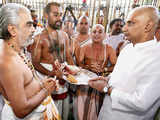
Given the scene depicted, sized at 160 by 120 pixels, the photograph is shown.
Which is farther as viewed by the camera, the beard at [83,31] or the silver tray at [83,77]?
Result: the beard at [83,31]

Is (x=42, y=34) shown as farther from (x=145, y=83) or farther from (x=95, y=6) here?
(x=95, y=6)

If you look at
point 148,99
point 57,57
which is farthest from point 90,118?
point 148,99

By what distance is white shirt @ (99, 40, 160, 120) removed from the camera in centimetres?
111

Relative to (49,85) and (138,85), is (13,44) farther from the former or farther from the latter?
(138,85)

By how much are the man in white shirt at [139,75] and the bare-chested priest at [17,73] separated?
2.30 ft

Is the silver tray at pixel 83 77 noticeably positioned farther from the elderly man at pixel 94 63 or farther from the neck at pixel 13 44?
the neck at pixel 13 44

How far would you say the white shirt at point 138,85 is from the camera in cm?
111

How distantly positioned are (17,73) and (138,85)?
1.01 metres

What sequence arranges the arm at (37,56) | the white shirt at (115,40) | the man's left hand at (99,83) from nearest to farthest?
the man's left hand at (99,83), the arm at (37,56), the white shirt at (115,40)

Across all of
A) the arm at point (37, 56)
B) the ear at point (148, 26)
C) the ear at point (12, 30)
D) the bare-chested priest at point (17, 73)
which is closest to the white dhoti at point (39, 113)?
the bare-chested priest at point (17, 73)

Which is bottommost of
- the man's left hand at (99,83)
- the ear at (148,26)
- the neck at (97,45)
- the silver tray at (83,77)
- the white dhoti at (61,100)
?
the white dhoti at (61,100)

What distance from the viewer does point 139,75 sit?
1187 mm

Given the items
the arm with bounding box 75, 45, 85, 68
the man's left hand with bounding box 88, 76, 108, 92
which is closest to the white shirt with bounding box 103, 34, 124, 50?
the arm with bounding box 75, 45, 85, 68


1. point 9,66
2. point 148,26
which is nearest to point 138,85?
point 148,26
